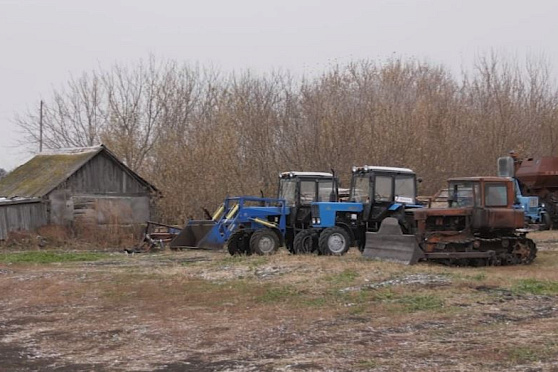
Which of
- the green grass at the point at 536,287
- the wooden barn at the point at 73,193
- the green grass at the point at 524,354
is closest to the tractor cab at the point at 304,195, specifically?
the green grass at the point at 536,287

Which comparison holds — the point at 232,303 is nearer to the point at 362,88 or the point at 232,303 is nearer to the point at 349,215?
the point at 349,215

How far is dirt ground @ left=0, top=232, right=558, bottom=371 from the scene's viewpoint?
8641mm

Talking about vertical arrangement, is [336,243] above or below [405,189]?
below

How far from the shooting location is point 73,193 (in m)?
32.3

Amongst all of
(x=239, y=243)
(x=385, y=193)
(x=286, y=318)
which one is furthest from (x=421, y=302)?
(x=239, y=243)

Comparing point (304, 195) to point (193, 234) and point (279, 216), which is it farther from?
point (193, 234)

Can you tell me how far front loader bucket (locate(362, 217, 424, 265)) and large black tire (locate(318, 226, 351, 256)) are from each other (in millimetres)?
1339

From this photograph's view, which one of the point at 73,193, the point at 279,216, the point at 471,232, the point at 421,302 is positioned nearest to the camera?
the point at 421,302

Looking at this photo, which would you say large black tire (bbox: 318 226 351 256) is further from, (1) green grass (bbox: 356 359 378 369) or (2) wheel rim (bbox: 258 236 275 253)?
(1) green grass (bbox: 356 359 378 369)

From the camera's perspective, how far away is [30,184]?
3284 cm

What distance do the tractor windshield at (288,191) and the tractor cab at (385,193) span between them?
246cm

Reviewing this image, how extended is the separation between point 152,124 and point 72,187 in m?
17.0

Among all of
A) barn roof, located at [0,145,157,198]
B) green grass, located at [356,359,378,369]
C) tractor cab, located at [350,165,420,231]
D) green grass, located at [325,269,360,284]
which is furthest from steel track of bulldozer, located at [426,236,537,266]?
barn roof, located at [0,145,157,198]

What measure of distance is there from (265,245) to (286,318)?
33.9 ft
